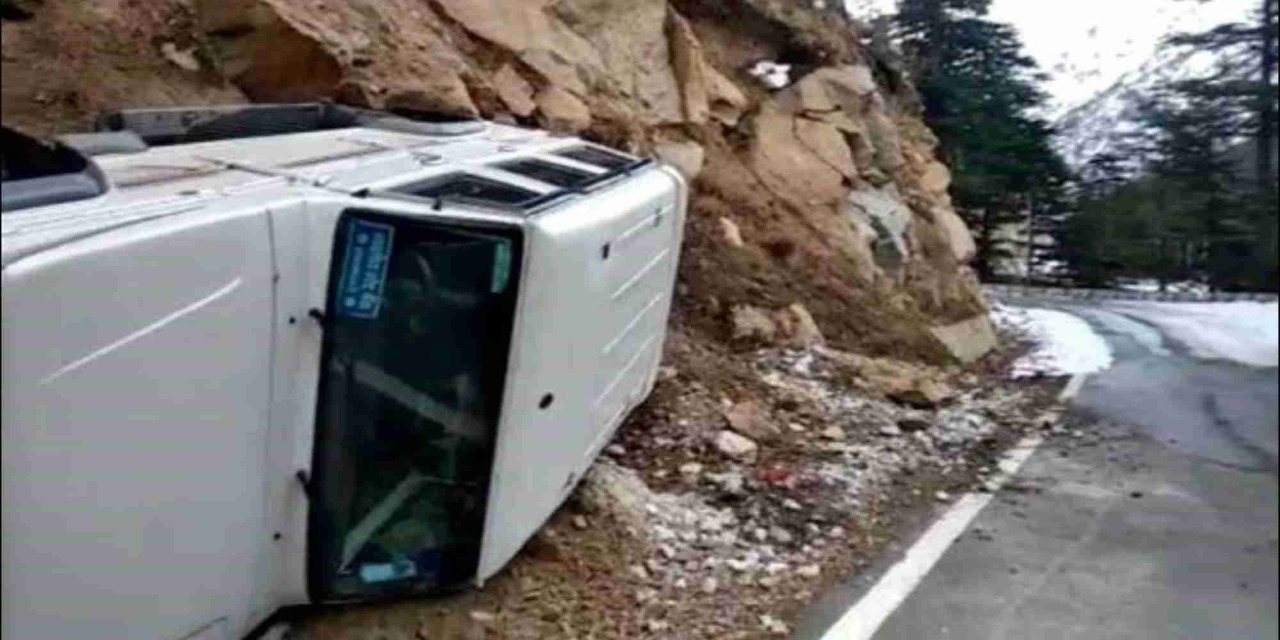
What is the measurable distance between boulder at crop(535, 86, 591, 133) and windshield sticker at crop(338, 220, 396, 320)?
150 inches

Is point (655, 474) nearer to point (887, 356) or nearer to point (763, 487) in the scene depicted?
point (763, 487)

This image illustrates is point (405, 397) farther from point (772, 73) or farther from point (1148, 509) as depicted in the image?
point (1148, 509)

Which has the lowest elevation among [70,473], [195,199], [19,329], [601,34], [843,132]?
[70,473]

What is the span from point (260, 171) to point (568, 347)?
2.85ft

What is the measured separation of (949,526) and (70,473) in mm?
2566

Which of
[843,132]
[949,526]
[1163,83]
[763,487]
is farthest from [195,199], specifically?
[763,487]

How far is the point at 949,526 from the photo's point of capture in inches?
143

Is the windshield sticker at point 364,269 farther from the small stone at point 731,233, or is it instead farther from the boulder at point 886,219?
the small stone at point 731,233

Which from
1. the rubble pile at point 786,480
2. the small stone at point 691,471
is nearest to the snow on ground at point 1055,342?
the rubble pile at point 786,480

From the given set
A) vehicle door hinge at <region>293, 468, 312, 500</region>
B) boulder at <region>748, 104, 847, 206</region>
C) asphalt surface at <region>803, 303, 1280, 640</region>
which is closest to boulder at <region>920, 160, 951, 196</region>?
asphalt surface at <region>803, 303, 1280, 640</region>

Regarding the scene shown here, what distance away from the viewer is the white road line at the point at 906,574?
3.41 metres

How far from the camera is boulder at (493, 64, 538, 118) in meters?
6.30

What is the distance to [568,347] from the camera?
10.3ft

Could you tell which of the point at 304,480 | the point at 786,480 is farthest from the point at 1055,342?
the point at 786,480
